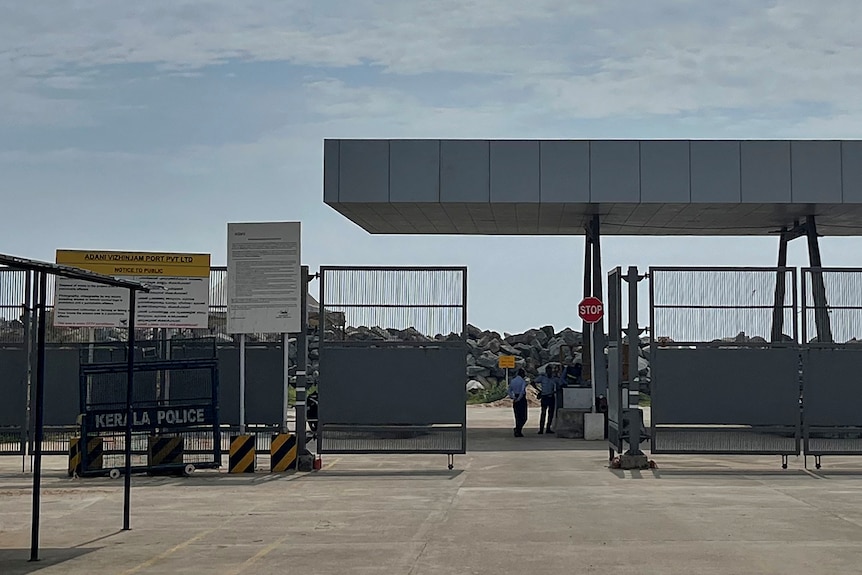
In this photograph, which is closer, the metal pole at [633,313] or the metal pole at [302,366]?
the metal pole at [633,313]

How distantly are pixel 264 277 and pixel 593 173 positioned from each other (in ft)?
29.9

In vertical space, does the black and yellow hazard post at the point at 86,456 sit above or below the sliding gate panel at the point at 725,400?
below

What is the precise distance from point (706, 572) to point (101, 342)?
1208 centimetres

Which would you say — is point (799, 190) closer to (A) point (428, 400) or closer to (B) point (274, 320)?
(A) point (428, 400)

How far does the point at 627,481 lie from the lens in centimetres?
1673

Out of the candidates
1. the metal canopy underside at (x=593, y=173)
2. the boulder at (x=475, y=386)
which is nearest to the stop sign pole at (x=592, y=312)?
the metal canopy underside at (x=593, y=173)

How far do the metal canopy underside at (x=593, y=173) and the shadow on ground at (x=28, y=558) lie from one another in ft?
47.1

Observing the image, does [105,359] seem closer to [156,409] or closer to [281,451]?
[156,409]

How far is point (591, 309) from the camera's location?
2650cm

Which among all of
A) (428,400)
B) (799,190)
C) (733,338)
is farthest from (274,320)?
(799,190)

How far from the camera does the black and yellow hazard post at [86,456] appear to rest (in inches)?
682

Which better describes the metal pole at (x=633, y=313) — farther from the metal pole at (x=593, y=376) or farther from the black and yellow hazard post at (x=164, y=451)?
the metal pole at (x=593, y=376)

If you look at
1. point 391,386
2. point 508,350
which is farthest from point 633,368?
point 508,350

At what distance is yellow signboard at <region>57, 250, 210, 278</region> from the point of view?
18.6 metres
